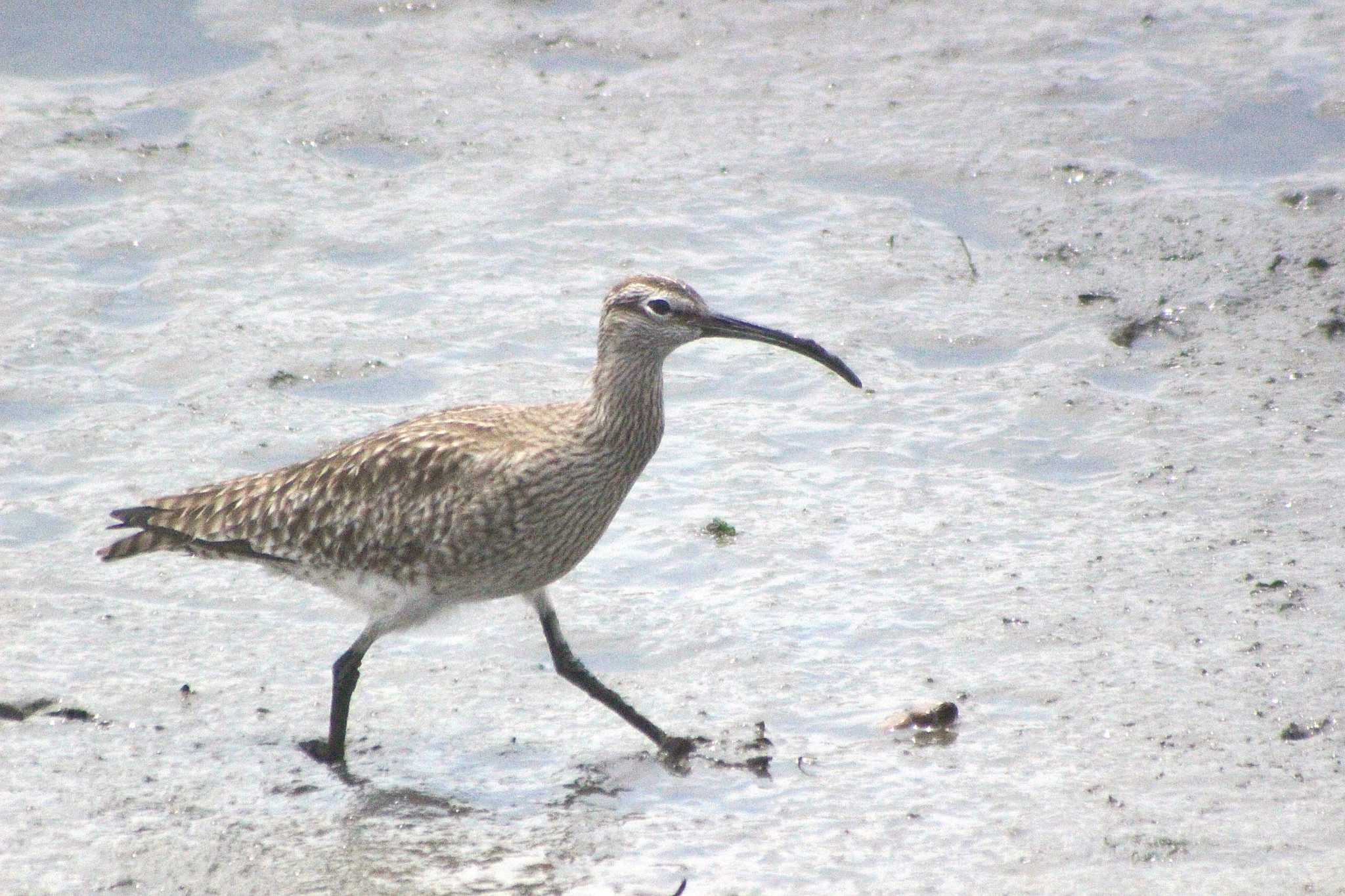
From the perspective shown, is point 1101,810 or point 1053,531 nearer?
point 1101,810

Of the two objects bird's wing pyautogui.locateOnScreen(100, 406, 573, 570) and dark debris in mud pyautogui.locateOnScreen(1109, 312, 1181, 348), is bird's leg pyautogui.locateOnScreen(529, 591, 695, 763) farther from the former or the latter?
dark debris in mud pyautogui.locateOnScreen(1109, 312, 1181, 348)

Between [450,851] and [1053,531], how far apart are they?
10.5 ft

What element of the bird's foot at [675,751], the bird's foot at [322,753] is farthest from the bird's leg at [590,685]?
the bird's foot at [322,753]

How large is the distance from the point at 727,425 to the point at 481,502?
2.59 metres

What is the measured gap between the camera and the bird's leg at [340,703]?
6863 millimetres

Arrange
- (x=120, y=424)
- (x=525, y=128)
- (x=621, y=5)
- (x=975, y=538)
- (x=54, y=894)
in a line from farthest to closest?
(x=621, y=5), (x=525, y=128), (x=120, y=424), (x=975, y=538), (x=54, y=894)

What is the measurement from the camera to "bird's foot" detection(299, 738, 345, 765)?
22.5 ft

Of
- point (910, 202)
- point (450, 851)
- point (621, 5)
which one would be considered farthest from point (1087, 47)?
point (450, 851)

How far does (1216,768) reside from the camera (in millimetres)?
6488

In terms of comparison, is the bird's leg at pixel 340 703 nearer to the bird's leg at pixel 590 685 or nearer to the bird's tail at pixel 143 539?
the bird's leg at pixel 590 685

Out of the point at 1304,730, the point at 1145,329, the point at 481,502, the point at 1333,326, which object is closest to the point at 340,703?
the point at 481,502

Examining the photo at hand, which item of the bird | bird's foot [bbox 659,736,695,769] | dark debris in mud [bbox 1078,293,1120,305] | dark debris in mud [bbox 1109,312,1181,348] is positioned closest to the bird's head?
the bird

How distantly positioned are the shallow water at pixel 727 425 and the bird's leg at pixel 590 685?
0.43 ft

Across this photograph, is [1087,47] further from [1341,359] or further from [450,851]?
[450,851]
